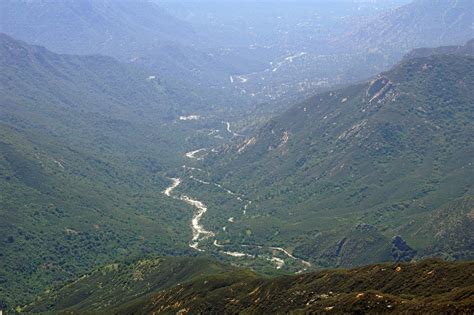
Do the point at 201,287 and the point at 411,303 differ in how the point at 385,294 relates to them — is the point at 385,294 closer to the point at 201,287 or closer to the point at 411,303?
the point at 411,303

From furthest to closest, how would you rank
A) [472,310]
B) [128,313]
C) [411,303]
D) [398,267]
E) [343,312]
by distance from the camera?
[128,313], [398,267], [343,312], [411,303], [472,310]

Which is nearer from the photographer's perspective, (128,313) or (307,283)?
(307,283)

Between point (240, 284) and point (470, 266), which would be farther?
point (240, 284)

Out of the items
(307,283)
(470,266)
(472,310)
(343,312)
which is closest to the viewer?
(472,310)

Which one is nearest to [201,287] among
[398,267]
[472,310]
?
[398,267]

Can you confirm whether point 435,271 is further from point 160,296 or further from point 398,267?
point 160,296

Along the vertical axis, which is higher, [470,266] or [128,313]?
[470,266]

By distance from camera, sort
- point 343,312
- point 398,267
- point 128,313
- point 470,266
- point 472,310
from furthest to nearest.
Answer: point 128,313, point 398,267, point 470,266, point 343,312, point 472,310

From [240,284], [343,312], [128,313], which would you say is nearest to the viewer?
[343,312]

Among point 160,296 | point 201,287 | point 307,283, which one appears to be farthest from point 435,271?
point 160,296
